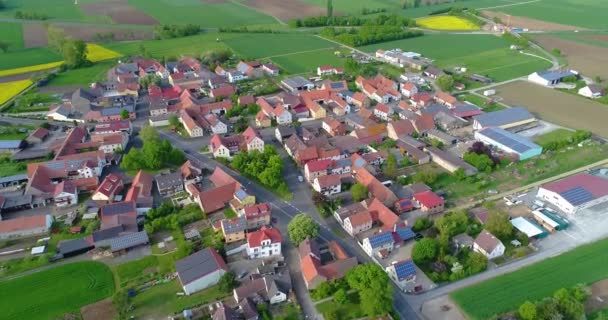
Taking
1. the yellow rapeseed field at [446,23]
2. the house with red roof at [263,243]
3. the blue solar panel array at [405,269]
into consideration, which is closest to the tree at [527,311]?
the blue solar panel array at [405,269]

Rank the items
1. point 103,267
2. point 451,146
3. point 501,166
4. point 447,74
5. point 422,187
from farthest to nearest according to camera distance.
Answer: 1. point 447,74
2. point 451,146
3. point 501,166
4. point 422,187
5. point 103,267

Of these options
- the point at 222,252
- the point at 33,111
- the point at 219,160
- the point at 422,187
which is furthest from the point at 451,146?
the point at 33,111

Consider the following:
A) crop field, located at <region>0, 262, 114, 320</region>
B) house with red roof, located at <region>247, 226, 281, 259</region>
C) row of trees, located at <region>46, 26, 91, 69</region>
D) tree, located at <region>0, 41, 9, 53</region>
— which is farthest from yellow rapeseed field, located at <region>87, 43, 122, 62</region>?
house with red roof, located at <region>247, 226, 281, 259</region>

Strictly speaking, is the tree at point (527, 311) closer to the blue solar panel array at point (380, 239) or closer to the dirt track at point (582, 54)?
the blue solar panel array at point (380, 239)

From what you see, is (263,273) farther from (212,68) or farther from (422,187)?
(212,68)

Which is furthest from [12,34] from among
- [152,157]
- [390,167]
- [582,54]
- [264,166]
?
[582,54]
